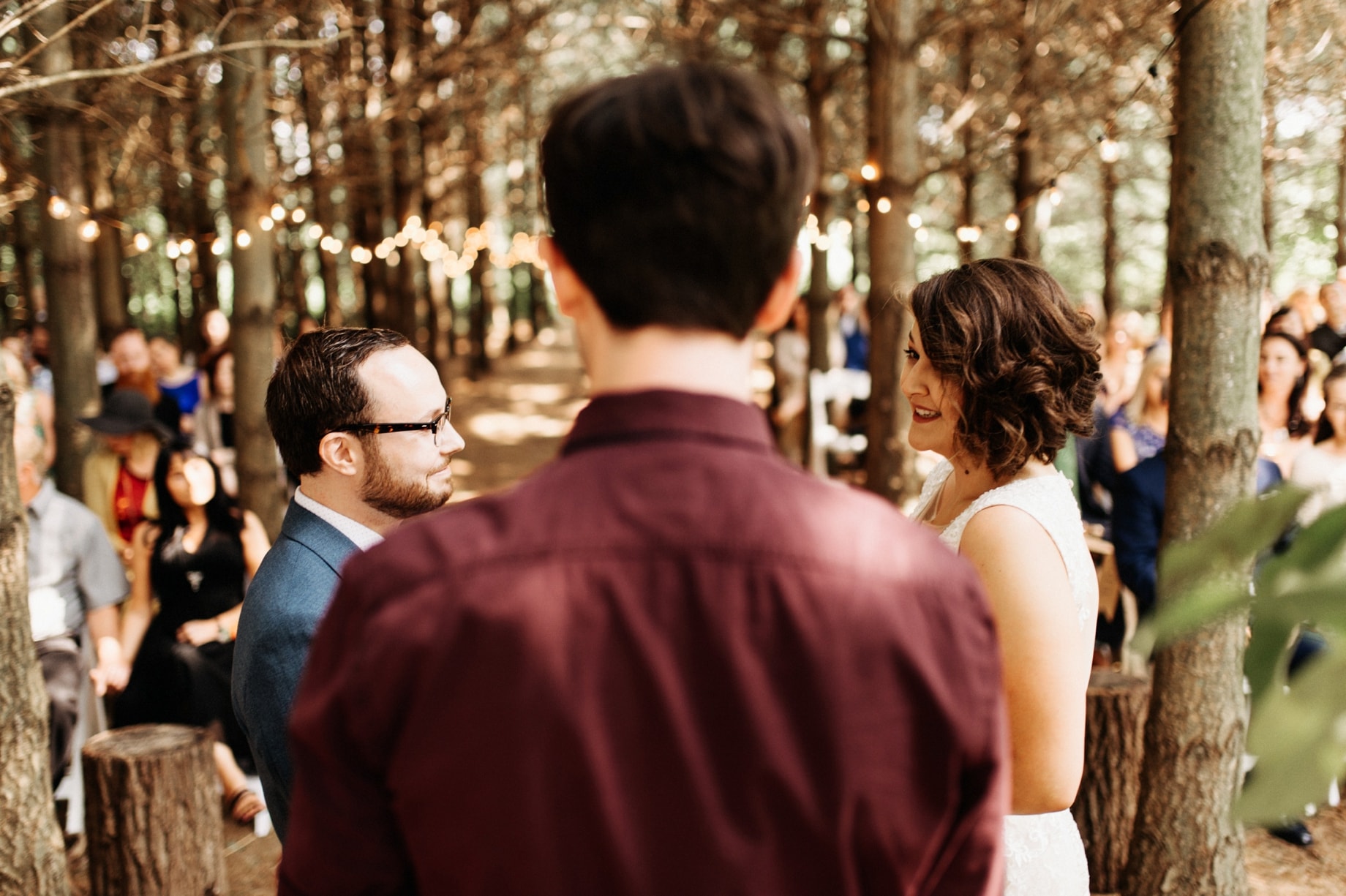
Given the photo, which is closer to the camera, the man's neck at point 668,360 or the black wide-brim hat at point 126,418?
the man's neck at point 668,360

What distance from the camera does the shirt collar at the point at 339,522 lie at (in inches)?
91.1

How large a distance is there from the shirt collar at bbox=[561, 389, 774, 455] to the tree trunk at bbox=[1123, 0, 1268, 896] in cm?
278

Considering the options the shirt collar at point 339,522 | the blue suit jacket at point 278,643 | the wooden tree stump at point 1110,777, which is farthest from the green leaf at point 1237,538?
the wooden tree stump at point 1110,777

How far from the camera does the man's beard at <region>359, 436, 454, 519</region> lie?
7.93ft

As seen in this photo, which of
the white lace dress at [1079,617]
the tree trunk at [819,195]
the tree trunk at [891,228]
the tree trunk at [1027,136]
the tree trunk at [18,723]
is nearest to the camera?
the white lace dress at [1079,617]

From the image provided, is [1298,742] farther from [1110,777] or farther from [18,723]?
[1110,777]

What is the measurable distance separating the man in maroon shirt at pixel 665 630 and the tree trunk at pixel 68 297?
6.11m

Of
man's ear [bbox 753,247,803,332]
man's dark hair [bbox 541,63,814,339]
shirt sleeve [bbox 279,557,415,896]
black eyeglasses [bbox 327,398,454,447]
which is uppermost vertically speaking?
man's dark hair [bbox 541,63,814,339]

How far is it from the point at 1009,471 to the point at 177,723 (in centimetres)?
456

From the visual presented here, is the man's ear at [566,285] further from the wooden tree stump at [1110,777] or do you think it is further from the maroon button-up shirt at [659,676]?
the wooden tree stump at [1110,777]

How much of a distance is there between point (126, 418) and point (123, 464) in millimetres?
295

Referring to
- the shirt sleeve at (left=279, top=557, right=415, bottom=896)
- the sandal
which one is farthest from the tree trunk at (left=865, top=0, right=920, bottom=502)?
the shirt sleeve at (left=279, top=557, right=415, bottom=896)

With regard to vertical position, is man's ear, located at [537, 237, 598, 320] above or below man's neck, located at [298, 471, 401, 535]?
above

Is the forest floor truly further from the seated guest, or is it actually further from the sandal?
the seated guest
